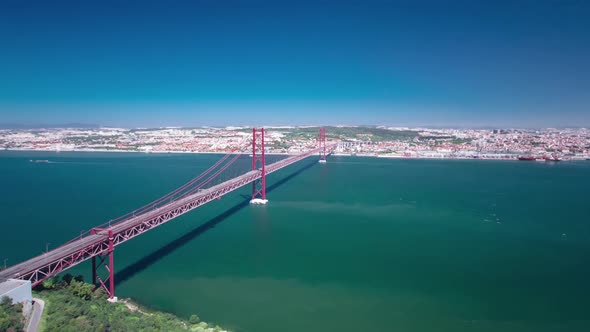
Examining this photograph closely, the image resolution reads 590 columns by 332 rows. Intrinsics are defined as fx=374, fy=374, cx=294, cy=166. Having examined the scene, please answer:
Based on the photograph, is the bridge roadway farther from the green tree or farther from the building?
the green tree

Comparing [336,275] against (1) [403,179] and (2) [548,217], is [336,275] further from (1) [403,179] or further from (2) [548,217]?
(1) [403,179]

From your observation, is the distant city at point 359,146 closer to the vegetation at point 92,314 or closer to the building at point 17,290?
the vegetation at point 92,314

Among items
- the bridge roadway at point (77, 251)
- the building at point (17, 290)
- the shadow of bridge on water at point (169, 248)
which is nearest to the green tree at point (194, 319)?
the bridge roadway at point (77, 251)

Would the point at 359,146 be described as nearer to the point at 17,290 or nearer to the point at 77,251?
the point at 77,251

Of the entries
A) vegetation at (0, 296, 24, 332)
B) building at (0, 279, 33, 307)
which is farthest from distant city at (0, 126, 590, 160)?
vegetation at (0, 296, 24, 332)

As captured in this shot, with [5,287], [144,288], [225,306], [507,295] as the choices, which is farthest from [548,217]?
[5,287]
